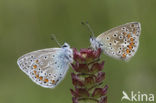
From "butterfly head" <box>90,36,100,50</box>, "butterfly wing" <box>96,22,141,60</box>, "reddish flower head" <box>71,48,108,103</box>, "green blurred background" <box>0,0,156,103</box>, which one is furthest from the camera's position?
"green blurred background" <box>0,0,156,103</box>

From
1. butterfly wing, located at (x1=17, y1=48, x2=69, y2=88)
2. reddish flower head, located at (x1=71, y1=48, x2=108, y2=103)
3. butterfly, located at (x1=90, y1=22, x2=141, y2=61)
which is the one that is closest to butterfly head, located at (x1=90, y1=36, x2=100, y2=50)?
butterfly, located at (x1=90, y1=22, x2=141, y2=61)

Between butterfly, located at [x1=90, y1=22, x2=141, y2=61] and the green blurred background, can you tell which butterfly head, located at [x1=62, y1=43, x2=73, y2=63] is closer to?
butterfly, located at [x1=90, y1=22, x2=141, y2=61]

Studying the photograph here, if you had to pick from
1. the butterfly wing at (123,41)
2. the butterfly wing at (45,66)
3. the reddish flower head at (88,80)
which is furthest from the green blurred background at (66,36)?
the reddish flower head at (88,80)

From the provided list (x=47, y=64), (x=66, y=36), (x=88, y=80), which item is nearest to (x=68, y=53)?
(x=47, y=64)

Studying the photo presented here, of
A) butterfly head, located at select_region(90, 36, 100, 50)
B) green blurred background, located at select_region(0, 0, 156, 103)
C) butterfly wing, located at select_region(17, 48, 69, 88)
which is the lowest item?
green blurred background, located at select_region(0, 0, 156, 103)

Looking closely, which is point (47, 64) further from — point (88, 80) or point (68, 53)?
point (88, 80)

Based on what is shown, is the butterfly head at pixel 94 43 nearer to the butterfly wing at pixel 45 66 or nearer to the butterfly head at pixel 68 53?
the butterfly head at pixel 68 53

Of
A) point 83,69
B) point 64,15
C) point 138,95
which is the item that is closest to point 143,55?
point 138,95
